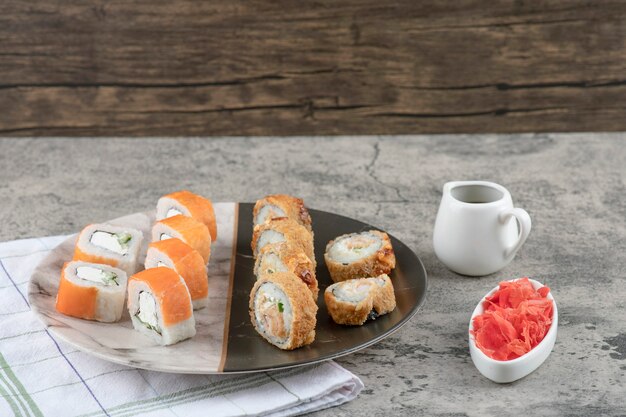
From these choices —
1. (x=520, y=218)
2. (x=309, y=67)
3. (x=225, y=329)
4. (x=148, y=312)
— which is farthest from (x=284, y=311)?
(x=309, y=67)

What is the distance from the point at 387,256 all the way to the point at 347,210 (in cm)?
57

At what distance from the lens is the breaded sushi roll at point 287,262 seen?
1.62 metres

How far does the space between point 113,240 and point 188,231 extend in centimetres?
16

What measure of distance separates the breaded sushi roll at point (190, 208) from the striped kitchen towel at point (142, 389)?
41 centimetres

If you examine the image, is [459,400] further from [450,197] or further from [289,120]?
[289,120]

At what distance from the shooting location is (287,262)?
1653mm

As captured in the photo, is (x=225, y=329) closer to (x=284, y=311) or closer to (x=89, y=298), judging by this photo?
(x=284, y=311)

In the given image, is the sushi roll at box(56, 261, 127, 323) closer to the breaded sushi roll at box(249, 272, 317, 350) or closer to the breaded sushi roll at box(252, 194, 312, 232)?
the breaded sushi roll at box(249, 272, 317, 350)

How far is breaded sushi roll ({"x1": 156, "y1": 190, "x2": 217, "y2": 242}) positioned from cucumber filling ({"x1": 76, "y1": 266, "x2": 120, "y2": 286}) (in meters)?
0.25

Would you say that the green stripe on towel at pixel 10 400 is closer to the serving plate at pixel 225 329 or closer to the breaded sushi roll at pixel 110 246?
the serving plate at pixel 225 329

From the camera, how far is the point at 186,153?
8.98 feet

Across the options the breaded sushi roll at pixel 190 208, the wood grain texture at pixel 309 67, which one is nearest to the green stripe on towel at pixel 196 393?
the breaded sushi roll at pixel 190 208

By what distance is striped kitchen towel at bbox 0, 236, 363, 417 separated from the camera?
55.8 inches

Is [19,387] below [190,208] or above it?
below
